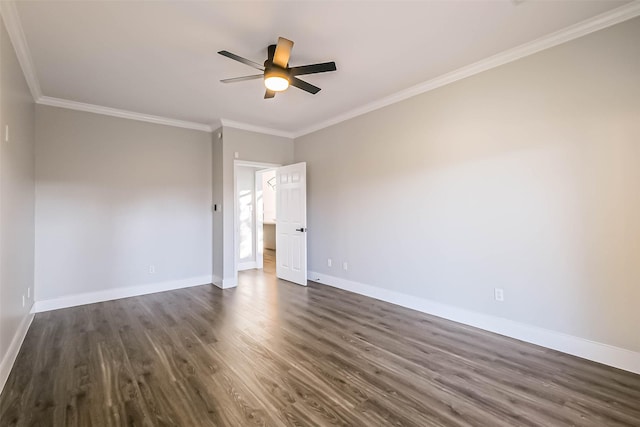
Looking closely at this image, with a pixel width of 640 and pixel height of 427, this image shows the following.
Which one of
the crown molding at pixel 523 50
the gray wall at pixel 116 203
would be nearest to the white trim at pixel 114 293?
the gray wall at pixel 116 203

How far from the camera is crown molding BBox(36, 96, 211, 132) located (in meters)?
4.00

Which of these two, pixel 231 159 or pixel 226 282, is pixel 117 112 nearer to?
pixel 231 159

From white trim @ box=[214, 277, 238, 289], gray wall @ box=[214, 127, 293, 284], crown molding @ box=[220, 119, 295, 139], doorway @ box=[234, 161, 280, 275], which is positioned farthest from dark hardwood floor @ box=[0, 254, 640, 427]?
crown molding @ box=[220, 119, 295, 139]

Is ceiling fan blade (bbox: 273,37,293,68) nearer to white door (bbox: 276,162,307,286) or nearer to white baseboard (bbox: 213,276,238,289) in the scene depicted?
white door (bbox: 276,162,307,286)

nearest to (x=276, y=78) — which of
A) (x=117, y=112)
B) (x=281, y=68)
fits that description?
(x=281, y=68)

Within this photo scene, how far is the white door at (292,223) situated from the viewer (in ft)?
17.1

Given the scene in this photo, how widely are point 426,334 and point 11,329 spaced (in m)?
3.88

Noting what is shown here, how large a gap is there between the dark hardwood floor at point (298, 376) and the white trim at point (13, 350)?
0.27 ft

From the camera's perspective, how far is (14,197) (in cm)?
268

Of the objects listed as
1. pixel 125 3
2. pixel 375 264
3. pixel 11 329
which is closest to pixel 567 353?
pixel 375 264

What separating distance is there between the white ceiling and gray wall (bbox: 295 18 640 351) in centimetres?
43

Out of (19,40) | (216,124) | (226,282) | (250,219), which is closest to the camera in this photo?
(19,40)

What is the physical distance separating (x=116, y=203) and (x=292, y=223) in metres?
2.81

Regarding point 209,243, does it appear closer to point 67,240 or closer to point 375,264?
point 67,240
